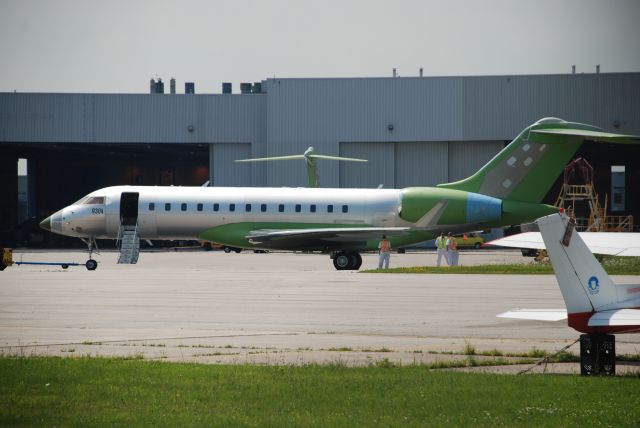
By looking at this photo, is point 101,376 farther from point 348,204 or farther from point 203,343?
point 348,204

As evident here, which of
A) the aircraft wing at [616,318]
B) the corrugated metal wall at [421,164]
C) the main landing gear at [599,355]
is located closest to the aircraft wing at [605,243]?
the aircraft wing at [616,318]

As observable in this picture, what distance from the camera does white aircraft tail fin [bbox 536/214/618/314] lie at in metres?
14.5

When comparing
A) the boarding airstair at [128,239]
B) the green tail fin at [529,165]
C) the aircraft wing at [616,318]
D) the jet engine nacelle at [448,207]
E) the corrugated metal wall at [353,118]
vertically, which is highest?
the corrugated metal wall at [353,118]

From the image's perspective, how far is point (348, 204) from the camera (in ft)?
142

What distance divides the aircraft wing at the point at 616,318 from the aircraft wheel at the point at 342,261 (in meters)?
27.6

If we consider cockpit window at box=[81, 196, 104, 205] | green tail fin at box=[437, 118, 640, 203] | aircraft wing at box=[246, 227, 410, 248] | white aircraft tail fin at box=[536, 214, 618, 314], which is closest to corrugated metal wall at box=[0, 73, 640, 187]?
green tail fin at box=[437, 118, 640, 203]

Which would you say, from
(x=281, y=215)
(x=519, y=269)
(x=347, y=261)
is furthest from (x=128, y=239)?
(x=519, y=269)

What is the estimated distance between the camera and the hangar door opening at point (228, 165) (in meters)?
74.9

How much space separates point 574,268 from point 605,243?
96cm

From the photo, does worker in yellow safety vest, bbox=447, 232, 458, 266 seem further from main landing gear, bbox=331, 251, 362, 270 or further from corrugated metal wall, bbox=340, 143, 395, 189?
corrugated metal wall, bbox=340, 143, 395, 189

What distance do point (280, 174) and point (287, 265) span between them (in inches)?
1013

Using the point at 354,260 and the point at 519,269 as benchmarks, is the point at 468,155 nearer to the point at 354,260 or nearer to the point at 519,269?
the point at 354,260

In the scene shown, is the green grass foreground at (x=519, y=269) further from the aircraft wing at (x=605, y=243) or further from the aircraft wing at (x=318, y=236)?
the aircraft wing at (x=605, y=243)

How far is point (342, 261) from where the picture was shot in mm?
42281
